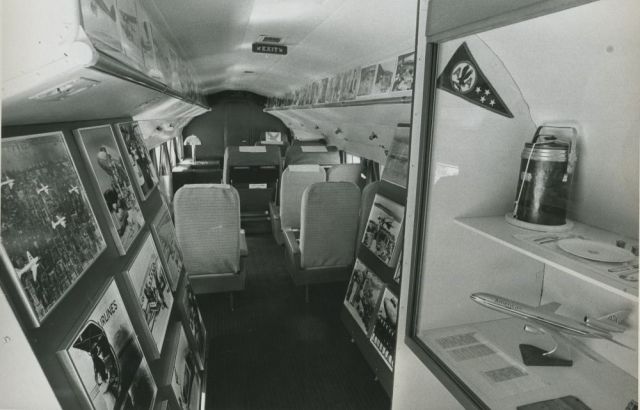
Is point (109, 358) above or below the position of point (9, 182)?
below

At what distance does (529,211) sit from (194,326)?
2252 millimetres

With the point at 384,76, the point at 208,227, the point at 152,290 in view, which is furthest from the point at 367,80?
the point at 152,290

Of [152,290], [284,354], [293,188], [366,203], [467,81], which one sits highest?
[467,81]

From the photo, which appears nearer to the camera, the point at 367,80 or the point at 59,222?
the point at 59,222

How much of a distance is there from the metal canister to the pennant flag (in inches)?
10.5

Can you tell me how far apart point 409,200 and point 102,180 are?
1.40 meters

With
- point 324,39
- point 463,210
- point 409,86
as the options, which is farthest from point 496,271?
point 324,39

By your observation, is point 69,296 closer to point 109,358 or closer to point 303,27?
point 109,358

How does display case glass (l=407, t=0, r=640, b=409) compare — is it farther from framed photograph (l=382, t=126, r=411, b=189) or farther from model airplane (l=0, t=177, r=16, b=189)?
model airplane (l=0, t=177, r=16, b=189)

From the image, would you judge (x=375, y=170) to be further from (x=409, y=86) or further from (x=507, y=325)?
(x=507, y=325)

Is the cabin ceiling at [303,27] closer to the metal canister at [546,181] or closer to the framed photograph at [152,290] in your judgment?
the metal canister at [546,181]

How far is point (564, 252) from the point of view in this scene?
49.4 inches

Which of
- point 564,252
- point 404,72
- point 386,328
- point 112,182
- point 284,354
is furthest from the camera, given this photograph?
point 284,354

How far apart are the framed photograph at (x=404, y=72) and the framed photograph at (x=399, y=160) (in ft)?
1.04
